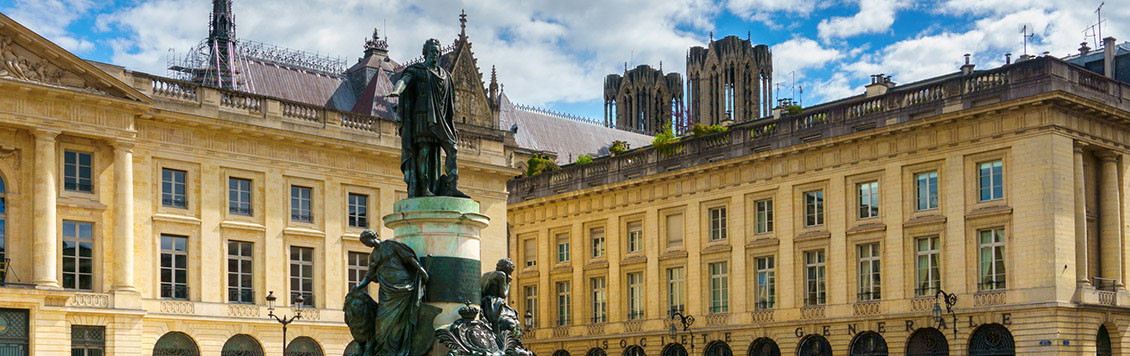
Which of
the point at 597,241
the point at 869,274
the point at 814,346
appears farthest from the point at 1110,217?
the point at 597,241

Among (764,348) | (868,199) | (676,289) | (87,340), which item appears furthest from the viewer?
(676,289)

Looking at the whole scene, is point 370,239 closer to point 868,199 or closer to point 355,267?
point 355,267

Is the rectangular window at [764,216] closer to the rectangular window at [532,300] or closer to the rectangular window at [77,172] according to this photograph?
the rectangular window at [532,300]

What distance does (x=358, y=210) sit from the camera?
4497 cm

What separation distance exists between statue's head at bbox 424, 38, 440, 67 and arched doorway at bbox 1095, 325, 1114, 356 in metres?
29.2

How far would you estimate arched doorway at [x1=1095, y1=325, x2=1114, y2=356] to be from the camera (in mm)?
41469

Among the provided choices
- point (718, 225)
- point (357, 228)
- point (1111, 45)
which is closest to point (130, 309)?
point (357, 228)

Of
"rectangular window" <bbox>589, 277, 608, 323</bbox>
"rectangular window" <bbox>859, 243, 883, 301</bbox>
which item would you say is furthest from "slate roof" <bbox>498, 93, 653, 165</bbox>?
"rectangular window" <bbox>859, 243, 883, 301</bbox>

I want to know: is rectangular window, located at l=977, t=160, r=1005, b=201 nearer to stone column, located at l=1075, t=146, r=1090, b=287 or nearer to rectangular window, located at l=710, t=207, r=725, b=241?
stone column, located at l=1075, t=146, r=1090, b=287

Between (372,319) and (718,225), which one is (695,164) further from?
(372,319)

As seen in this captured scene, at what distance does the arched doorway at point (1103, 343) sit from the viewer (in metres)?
41.5

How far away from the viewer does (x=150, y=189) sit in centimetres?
3994

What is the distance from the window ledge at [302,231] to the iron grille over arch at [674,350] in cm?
1412

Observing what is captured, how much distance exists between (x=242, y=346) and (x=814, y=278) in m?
18.5
